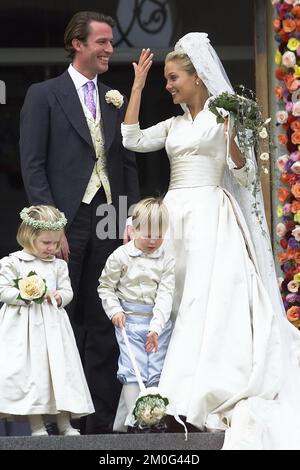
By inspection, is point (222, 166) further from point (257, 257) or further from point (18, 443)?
point (18, 443)

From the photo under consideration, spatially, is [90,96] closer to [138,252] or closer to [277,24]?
[138,252]

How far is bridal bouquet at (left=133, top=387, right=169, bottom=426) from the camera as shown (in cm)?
714

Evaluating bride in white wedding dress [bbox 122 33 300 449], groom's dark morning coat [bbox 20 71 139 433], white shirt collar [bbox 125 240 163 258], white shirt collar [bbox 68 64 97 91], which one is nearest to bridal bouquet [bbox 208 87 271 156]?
bride in white wedding dress [bbox 122 33 300 449]

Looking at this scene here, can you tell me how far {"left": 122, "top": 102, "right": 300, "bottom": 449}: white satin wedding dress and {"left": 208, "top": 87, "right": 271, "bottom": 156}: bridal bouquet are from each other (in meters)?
0.19

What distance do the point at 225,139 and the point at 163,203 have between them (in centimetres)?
47

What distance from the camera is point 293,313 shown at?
360 inches

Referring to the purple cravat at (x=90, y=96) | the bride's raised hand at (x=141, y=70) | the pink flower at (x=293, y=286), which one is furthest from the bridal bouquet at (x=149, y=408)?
the pink flower at (x=293, y=286)

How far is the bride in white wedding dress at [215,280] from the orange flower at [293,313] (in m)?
0.96

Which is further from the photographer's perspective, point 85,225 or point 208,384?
point 85,225

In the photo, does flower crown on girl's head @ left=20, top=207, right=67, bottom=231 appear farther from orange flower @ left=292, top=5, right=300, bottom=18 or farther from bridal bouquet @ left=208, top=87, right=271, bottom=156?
orange flower @ left=292, top=5, right=300, bottom=18

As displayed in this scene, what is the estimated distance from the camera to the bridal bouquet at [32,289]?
23.8 ft

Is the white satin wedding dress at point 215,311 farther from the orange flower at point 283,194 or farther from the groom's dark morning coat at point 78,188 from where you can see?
the orange flower at point 283,194

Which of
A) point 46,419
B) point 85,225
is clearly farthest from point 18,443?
point 85,225

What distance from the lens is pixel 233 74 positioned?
9.83 meters
